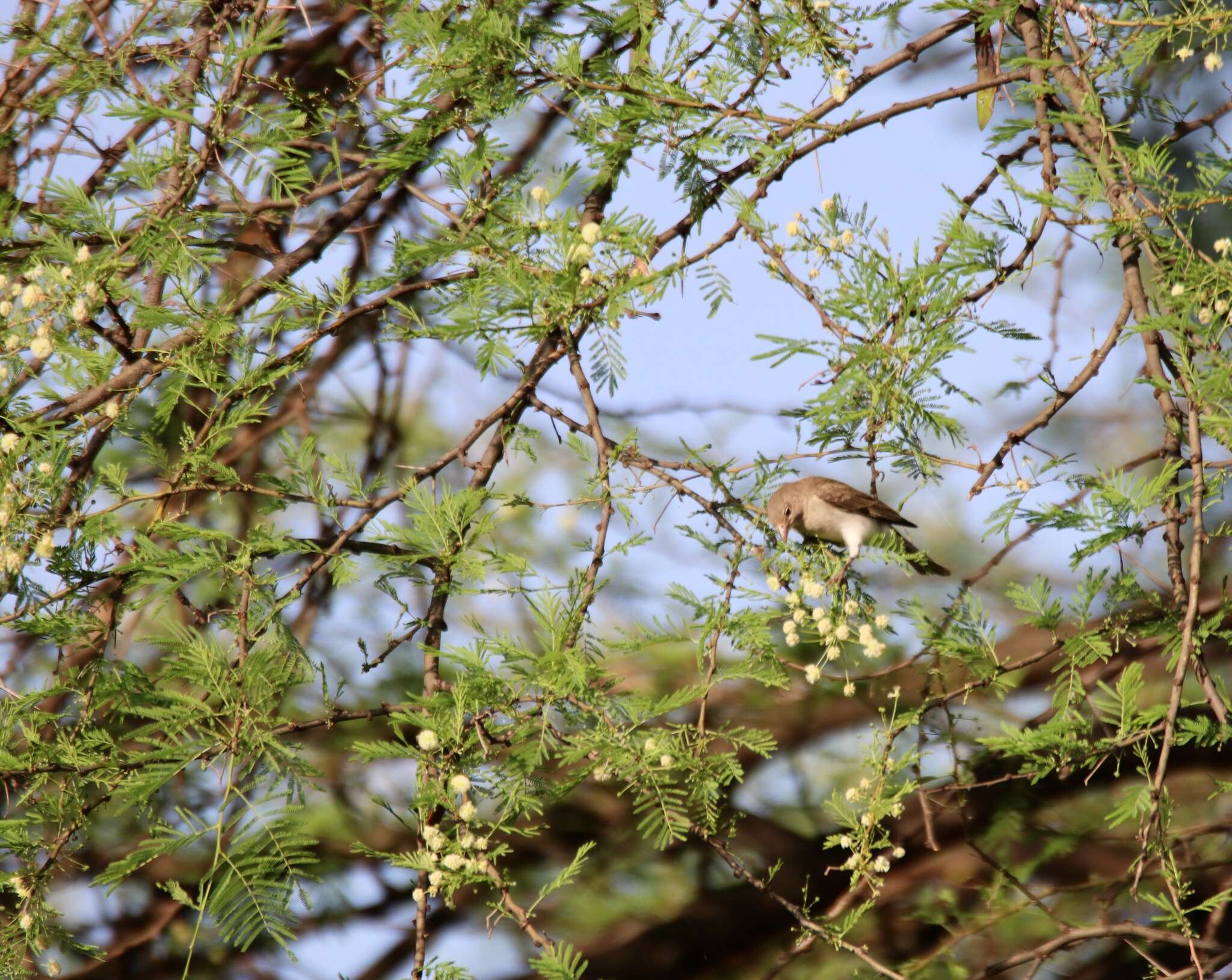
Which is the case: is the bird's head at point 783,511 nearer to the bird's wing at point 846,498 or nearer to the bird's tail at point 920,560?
the bird's wing at point 846,498

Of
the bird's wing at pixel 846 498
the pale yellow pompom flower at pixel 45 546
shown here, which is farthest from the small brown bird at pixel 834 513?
the pale yellow pompom flower at pixel 45 546

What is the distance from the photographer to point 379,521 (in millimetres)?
2152

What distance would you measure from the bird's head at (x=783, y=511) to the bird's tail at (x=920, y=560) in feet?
0.69

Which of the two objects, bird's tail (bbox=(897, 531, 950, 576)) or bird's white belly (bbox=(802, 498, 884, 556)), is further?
bird's white belly (bbox=(802, 498, 884, 556))

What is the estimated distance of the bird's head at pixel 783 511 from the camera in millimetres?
2342

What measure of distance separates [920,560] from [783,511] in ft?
1.99

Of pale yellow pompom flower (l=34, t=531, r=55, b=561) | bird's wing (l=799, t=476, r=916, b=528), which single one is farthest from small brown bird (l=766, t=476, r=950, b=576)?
pale yellow pompom flower (l=34, t=531, r=55, b=561)

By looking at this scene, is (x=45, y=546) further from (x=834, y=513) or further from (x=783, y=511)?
(x=834, y=513)

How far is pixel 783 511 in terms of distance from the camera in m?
2.72

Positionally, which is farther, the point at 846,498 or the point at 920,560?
the point at 846,498

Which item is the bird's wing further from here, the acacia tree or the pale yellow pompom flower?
the pale yellow pompom flower

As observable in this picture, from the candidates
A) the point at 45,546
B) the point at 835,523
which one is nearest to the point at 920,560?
the point at 835,523

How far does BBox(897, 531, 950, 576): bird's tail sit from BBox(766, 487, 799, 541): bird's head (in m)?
0.21

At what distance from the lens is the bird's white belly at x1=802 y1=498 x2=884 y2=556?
296 centimetres
